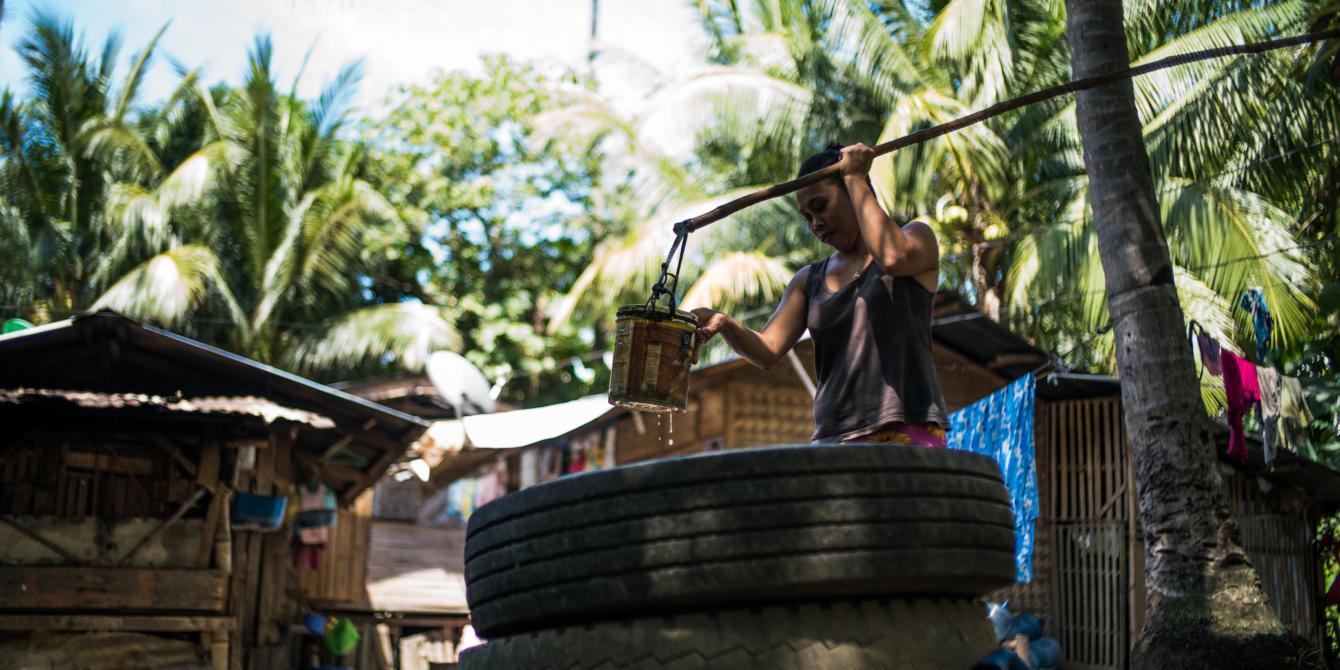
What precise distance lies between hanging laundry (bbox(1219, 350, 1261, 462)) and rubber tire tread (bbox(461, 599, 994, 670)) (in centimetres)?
636

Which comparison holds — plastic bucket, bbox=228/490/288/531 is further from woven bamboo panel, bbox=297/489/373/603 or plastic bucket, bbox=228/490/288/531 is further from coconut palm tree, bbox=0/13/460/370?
coconut palm tree, bbox=0/13/460/370

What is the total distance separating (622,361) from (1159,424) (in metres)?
2.37

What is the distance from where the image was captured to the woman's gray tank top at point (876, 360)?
357 centimetres

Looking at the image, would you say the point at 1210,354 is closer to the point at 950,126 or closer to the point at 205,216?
the point at 950,126

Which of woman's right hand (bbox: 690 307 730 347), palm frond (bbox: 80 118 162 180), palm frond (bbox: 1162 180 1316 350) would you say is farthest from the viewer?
palm frond (bbox: 80 118 162 180)

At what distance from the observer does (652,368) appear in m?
3.74

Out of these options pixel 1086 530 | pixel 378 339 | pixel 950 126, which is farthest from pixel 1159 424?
pixel 378 339

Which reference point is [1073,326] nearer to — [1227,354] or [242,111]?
[1227,354]

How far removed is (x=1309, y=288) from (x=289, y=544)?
36.3ft

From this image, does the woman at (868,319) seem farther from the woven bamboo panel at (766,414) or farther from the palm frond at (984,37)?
the palm frond at (984,37)

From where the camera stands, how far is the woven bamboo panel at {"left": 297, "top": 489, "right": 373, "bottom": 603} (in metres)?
17.6

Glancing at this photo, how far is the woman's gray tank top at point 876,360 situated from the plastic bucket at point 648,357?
0.43 metres

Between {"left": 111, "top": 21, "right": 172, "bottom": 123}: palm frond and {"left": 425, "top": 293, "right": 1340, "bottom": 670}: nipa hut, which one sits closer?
{"left": 425, "top": 293, "right": 1340, "bottom": 670}: nipa hut

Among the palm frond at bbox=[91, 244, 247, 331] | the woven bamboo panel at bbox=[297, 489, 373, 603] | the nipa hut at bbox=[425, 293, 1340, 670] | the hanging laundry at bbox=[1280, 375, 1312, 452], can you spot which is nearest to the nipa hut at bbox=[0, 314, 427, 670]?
the nipa hut at bbox=[425, 293, 1340, 670]
